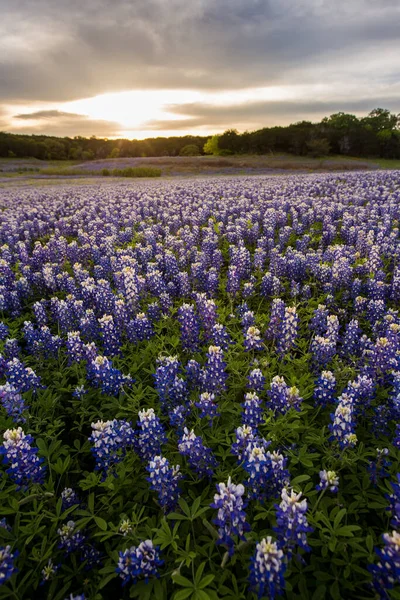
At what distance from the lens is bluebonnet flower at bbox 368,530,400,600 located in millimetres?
1907

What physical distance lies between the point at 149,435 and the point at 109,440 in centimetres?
32

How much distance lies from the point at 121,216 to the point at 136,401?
11103mm

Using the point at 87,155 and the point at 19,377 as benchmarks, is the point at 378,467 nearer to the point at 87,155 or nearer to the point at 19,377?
the point at 19,377

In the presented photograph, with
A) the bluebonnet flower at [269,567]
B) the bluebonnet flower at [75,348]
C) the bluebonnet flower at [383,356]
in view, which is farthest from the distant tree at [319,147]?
the bluebonnet flower at [269,567]

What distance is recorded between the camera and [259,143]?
6619 centimetres

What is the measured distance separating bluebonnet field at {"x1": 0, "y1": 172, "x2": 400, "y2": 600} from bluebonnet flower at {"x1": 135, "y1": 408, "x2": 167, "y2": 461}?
0.01m

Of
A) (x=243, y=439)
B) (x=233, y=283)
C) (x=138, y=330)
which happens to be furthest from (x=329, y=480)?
(x=233, y=283)

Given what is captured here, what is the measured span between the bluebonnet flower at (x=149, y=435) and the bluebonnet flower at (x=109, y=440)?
0.14m

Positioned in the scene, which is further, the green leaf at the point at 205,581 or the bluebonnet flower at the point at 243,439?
the bluebonnet flower at the point at 243,439

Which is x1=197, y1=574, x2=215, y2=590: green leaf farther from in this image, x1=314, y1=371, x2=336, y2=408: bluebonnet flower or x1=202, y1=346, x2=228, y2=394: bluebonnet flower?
x1=314, y1=371, x2=336, y2=408: bluebonnet flower

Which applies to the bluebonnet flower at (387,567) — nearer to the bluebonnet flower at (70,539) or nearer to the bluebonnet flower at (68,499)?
the bluebonnet flower at (70,539)

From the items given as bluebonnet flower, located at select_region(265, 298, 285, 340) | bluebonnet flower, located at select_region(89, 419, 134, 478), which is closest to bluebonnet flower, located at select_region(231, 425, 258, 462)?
bluebonnet flower, located at select_region(89, 419, 134, 478)

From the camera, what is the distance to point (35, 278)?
742 cm

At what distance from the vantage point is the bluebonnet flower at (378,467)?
112 inches
